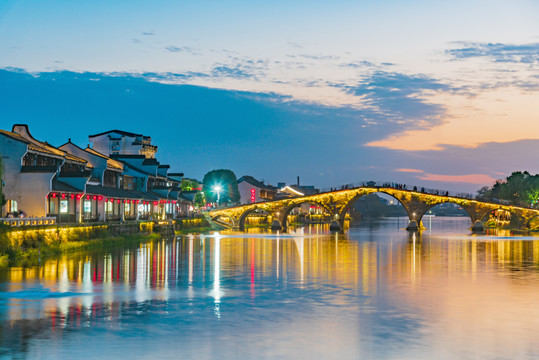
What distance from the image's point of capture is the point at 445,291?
35.0 meters

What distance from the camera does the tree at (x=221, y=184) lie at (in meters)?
156

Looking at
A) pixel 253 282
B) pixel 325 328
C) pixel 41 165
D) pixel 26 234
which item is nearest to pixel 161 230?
pixel 41 165

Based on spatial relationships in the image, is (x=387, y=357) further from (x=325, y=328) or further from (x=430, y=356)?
(x=325, y=328)

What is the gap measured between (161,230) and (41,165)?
1096 inches

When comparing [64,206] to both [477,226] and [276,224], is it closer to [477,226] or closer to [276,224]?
[276,224]

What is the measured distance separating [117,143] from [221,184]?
53.2 m

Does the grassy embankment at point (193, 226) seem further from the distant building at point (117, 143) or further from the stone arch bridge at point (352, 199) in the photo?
the distant building at point (117, 143)

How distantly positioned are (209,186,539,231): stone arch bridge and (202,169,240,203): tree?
21784 millimetres

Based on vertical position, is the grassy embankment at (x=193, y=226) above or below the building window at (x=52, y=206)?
below

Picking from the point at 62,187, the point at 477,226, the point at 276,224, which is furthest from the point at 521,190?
the point at 62,187

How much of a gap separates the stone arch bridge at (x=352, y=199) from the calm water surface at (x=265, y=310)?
3121 inches

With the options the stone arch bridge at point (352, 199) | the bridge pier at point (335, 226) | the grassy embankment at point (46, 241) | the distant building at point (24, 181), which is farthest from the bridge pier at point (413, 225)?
the distant building at point (24, 181)

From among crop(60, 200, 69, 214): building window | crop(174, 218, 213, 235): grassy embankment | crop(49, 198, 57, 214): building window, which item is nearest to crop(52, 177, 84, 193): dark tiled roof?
crop(49, 198, 57, 214): building window

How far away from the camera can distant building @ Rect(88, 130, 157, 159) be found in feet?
341
